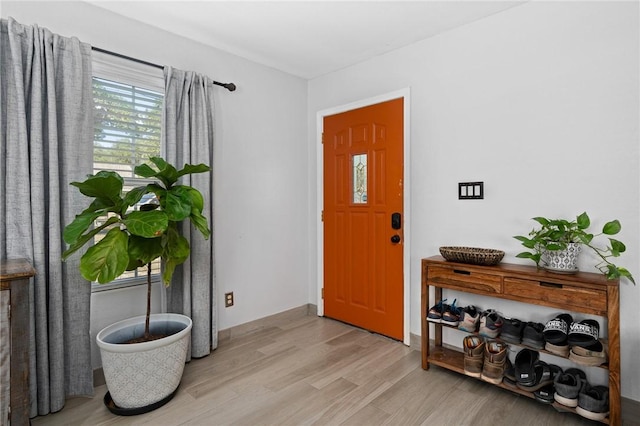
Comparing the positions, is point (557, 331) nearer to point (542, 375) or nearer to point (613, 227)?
point (542, 375)

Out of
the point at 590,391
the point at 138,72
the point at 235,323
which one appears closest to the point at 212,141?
the point at 138,72

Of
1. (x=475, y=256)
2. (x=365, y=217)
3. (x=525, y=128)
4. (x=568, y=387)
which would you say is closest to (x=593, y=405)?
(x=568, y=387)

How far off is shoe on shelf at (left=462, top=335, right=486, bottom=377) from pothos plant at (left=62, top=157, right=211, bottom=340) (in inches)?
72.0

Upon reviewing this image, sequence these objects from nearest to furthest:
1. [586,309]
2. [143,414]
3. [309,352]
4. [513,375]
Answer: [586,309] < [143,414] < [513,375] < [309,352]

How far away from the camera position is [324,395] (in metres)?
2.14

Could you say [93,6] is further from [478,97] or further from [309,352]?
[309,352]

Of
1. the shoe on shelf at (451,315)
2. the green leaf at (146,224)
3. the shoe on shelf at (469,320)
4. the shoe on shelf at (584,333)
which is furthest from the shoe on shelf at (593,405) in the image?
the green leaf at (146,224)

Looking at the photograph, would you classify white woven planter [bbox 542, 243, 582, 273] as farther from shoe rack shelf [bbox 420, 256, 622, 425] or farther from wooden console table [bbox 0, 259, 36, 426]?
wooden console table [bbox 0, 259, 36, 426]

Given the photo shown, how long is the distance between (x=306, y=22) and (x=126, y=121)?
1453 mm

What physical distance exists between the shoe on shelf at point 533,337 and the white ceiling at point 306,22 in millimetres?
2059

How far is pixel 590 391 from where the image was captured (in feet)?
6.14

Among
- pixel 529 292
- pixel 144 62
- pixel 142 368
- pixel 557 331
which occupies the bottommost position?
pixel 142 368

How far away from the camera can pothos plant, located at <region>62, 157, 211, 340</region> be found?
5.80 feet

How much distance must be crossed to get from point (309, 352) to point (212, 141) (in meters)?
1.85
